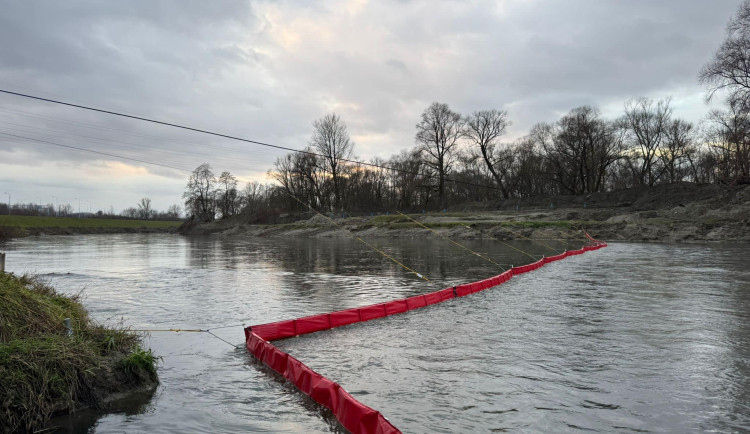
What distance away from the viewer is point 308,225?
71.8m

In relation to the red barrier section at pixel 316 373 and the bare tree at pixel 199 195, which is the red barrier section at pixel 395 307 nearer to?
the red barrier section at pixel 316 373

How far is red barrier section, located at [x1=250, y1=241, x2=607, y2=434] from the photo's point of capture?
15.4ft

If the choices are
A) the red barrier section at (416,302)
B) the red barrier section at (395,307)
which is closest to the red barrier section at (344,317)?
the red barrier section at (395,307)

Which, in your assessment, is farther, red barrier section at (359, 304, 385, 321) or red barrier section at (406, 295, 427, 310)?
red barrier section at (406, 295, 427, 310)

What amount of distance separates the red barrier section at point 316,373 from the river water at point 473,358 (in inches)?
7.2

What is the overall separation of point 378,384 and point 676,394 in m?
3.75

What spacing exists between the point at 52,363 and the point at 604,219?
52.9 metres

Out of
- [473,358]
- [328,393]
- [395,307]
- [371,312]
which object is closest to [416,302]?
[395,307]

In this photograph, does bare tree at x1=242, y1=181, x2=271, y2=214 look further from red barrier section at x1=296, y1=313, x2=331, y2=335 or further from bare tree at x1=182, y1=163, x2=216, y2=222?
red barrier section at x1=296, y1=313, x2=331, y2=335

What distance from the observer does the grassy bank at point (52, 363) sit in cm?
491

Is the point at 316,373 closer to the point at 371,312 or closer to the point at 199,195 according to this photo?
the point at 371,312

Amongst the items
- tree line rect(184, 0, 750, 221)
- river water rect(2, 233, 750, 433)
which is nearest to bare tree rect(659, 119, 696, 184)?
tree line rect(184, 0, 750, 221)

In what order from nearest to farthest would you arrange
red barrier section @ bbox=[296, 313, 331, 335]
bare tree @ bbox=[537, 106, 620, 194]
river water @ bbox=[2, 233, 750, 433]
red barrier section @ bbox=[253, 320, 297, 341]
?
river water @ bbox=[2, 233, 750, 433] < red barrier section @ bbox=[253, 320, 297, 341] < red barrier section @ bbox=[296, 313, 331, 335] < bare tree @ bbox=[537, 106, 620, 194]

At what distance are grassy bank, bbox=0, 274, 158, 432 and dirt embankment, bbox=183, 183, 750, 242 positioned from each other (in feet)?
73.8
